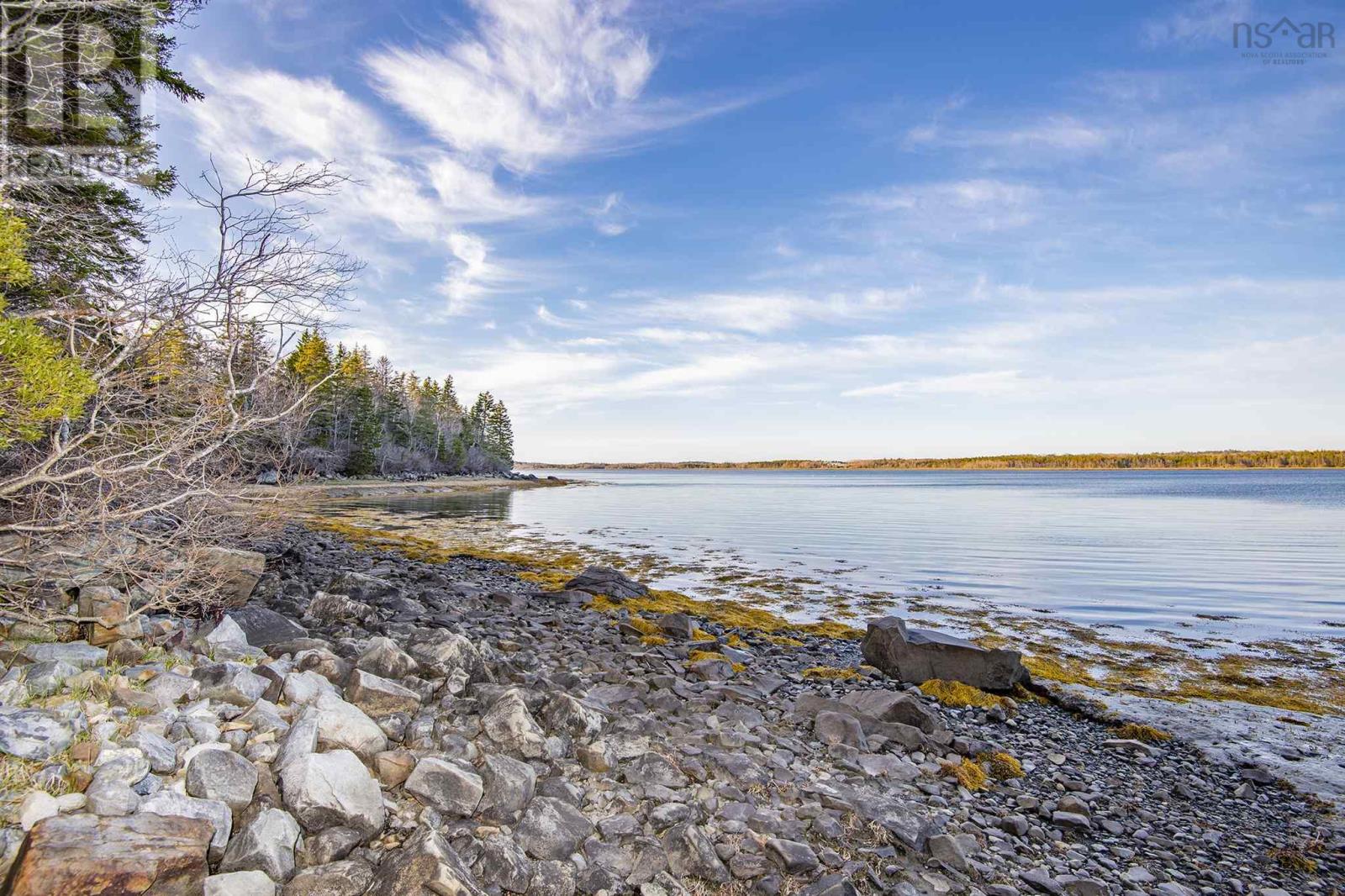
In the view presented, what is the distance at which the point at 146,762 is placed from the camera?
388 centimetres

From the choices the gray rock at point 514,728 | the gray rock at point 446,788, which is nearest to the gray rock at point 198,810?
the gray rock at point 446,788

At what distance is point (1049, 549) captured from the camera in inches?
1070

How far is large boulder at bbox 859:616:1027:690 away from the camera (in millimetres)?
9656

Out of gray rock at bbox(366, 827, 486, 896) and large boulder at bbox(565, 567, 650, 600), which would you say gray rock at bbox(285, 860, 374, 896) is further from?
large boulder at bbox(565, 567, 650, 600)

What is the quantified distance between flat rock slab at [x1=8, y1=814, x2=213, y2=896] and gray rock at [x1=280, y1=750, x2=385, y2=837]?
1.66 ft

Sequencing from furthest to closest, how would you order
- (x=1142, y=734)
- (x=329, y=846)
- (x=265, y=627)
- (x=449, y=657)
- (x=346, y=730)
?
(x=1142, y=734), (x=265, y=627), (x=449, y=657), (x=346, y=730), (x=329, y=846)

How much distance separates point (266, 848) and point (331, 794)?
463 millimetres

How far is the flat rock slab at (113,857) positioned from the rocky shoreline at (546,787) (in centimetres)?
1

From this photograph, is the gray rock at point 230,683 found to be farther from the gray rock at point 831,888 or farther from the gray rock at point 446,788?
the gray rock at point 831,888

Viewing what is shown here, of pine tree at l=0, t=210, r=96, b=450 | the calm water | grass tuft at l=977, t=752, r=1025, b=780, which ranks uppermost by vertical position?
pine tree at l=0, t=210, r=96, b=450

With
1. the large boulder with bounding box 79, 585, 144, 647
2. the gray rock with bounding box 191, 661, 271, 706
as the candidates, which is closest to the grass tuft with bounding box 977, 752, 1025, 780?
the gray rock with bounding box 191, 661, 271, 706

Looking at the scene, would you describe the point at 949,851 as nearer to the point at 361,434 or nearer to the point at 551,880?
the point at 551,880

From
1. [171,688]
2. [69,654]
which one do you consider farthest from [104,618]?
[171,688]

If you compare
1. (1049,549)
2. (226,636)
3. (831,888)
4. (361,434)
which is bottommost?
(1049,549)
